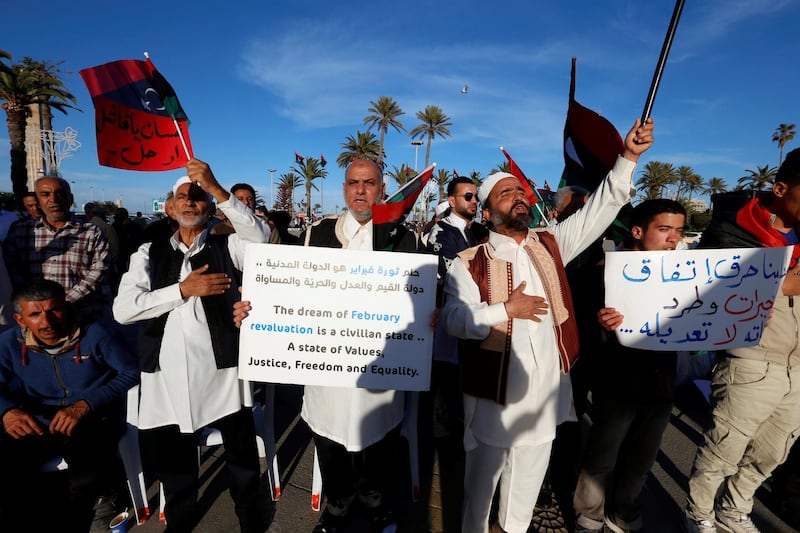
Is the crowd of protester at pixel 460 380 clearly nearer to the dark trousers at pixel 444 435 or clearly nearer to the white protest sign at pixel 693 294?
the white protest sign at pixel 693 294

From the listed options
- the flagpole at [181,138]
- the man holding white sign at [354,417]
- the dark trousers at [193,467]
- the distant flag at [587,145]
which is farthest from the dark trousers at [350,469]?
the distant flag at [587,145]

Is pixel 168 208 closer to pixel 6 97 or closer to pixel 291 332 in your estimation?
pixel 291 332

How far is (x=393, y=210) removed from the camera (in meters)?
2.31

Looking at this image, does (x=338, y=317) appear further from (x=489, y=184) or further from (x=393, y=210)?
(x=489, y=184)

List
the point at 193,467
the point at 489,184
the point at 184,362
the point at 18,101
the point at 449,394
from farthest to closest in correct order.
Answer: the point at 18,101 < the point at 449,394 < the point at 193,467 < the point at 489,184 < the point at 184,362

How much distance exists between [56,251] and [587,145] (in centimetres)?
462

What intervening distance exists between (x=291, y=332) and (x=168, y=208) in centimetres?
121

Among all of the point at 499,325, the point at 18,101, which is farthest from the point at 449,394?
the point at 18,101

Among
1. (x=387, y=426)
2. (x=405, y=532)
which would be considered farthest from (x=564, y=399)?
(x=405, y=532)

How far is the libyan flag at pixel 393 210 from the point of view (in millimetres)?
2307

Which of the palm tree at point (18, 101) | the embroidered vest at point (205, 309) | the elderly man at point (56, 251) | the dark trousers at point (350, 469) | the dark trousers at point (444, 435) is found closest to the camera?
the embroidered vest at point (205, 309)

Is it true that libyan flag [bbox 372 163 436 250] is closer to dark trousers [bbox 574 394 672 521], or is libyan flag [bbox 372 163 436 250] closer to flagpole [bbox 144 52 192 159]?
flagpole [bbox 144 52 192 159]

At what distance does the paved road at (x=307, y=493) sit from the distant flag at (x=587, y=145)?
247cm

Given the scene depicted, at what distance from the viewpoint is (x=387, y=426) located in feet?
8.66
